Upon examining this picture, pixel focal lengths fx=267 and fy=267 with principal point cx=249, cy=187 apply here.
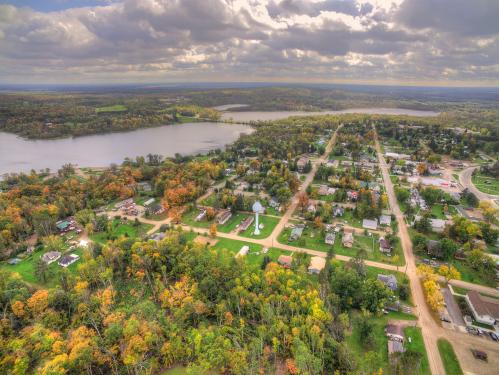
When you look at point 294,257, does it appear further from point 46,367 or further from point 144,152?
point 144,152

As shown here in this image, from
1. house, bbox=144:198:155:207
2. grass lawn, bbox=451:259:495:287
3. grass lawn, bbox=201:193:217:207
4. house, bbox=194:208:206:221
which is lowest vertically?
house, bbox=144:198:155:207

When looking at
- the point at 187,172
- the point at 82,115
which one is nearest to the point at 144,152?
the point at 187,172

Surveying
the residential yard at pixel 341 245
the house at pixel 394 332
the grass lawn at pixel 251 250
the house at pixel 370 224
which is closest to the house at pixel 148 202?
the grass lawn at pixel 251 250

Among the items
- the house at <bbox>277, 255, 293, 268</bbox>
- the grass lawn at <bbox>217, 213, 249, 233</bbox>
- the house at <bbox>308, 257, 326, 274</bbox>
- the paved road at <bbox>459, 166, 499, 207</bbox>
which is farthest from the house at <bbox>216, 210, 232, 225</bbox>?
the paved road at <bbox>459, 166, 499, 207</bbox>

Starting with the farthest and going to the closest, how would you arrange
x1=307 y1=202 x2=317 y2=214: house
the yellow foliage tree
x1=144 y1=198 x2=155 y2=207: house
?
x1=144 y1=198 x2=155 y2=207: house < x1=307 y1=202 x2=317 y2=214: house < the yellow foliage tree

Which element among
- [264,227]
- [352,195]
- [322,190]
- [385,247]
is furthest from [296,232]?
[352,195]

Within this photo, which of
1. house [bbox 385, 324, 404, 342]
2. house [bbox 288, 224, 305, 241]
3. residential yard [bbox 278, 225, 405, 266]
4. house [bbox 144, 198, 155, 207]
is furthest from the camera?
house [bbox 144, 198, 155, 207]

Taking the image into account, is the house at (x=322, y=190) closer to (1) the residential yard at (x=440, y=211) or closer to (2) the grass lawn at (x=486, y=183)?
(1) the residential yard at (x=440, y=211)

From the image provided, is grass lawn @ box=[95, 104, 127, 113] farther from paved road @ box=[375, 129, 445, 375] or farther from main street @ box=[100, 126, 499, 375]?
paved road @ box=[375, 129, 445, 375]
